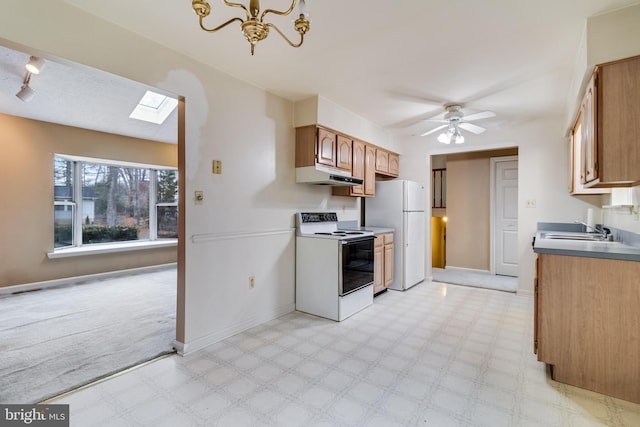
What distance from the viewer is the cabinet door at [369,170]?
429 centimetres

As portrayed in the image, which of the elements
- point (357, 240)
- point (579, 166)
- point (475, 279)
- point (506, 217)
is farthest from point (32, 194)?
point (506, 217)

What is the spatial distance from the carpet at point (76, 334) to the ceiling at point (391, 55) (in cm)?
214

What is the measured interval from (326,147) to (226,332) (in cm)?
227

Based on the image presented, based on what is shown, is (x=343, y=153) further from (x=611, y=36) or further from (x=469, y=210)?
(x=469, y=210)

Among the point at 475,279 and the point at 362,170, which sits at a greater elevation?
the point at 362,170

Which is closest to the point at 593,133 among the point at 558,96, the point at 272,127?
the point at 558,96

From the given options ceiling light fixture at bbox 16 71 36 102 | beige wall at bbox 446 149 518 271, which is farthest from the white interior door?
ceiling light fixture at bbox 16 71 36 102

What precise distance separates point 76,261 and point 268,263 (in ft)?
11.9

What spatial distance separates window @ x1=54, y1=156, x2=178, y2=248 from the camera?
16.0ft

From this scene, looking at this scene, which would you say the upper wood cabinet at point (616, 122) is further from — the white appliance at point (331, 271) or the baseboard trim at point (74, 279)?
the baseboard trim at point (74, 279)

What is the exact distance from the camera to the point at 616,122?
1774mm

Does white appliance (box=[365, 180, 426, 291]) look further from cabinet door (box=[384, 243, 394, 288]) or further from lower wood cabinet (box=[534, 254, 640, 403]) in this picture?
lower wood cabinet (box=[534, 254, 640, 403])

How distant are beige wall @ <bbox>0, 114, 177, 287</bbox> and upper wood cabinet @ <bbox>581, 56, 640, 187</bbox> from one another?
6.18 m

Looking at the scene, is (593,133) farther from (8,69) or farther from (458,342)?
(8,69)
